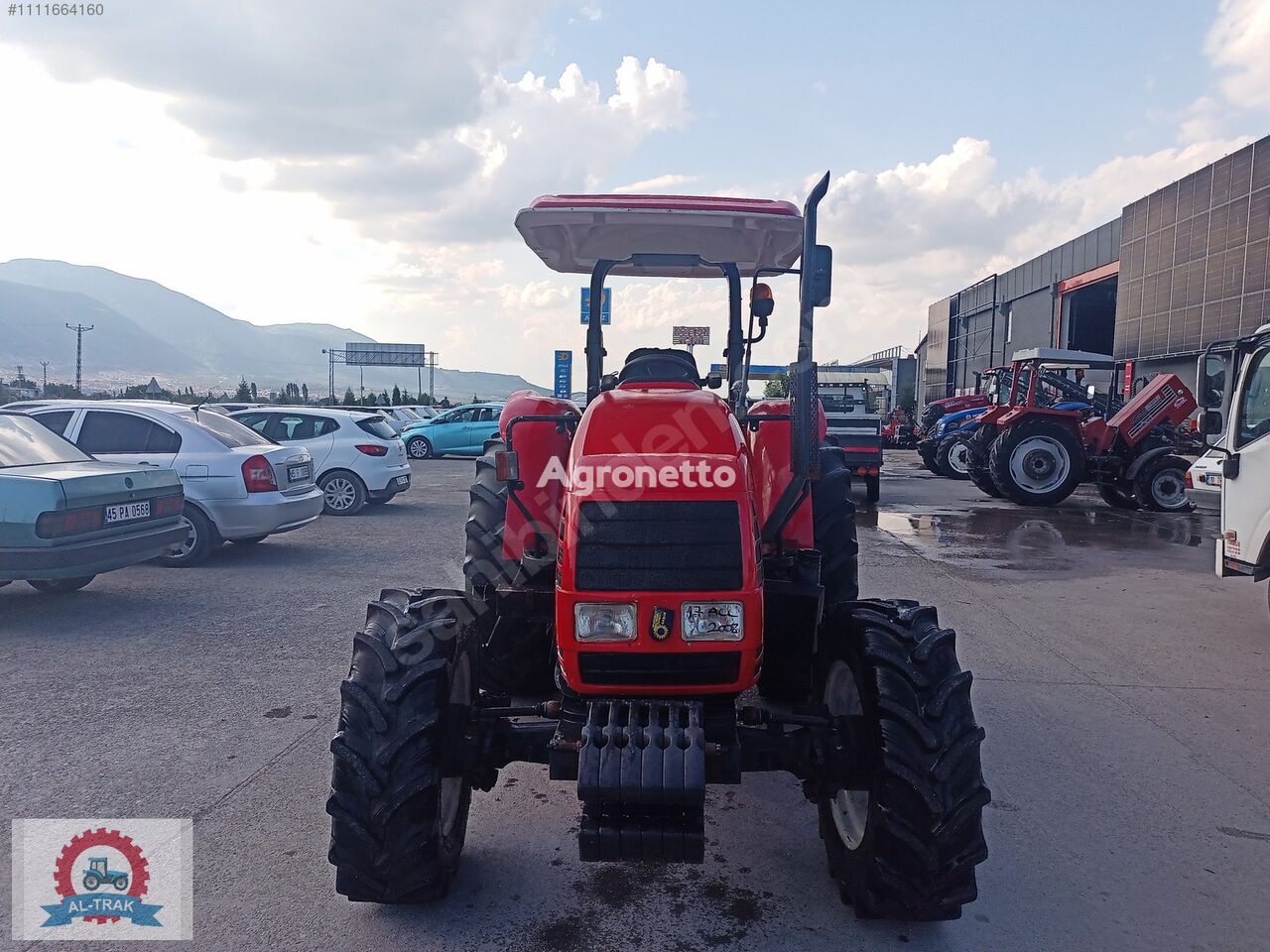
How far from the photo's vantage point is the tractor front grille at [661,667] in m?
2.96

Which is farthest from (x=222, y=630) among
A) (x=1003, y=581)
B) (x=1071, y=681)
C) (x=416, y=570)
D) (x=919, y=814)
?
(x=1003, y=581)

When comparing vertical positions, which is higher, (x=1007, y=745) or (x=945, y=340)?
(x=945, y=340)

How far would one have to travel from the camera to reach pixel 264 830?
144 inches

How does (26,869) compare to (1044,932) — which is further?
(26,869)

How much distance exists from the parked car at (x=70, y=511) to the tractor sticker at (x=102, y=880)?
346 centimetres

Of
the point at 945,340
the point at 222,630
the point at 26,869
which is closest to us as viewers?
the point at 26,869

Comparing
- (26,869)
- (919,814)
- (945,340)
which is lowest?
(26,869)

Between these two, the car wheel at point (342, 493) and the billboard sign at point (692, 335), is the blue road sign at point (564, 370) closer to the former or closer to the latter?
the billboard sign at point (692, 335)

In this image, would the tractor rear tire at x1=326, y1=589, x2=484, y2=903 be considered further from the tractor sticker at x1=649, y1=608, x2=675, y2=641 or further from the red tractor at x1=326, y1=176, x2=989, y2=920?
the tractor sticker at x1=649, y1=608, x2=675, y2=641

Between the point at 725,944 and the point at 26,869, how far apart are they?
2.57 m

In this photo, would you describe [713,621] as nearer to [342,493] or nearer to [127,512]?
[127,512]

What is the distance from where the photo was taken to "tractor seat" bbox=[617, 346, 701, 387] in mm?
4211

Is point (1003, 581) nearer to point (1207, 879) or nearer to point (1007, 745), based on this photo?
point (1007, 745)

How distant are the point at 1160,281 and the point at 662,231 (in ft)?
96.7
